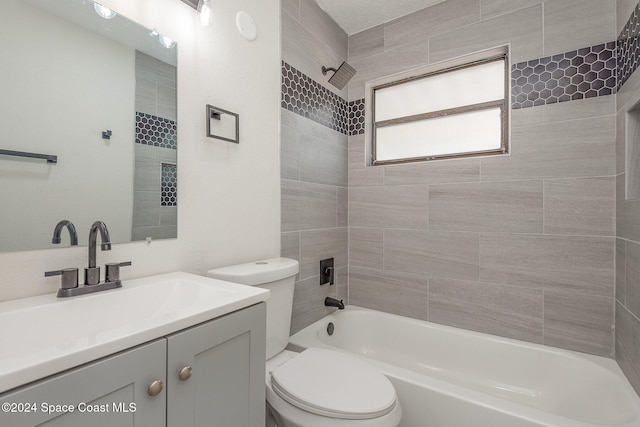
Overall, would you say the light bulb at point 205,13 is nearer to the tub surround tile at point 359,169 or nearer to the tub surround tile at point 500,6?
the tub surround tile at point 359,169

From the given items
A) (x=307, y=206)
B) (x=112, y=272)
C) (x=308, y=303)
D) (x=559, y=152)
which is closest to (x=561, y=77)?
(x=559, y=152)

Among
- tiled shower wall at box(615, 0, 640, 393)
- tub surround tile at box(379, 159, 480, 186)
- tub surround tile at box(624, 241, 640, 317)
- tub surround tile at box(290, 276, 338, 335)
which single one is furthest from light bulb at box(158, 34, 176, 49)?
tub surround tile at box(624, 241, 640, 317)

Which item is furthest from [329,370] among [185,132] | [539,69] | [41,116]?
[539,69]

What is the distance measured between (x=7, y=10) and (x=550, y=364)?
267 centimetres

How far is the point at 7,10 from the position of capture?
858 mm

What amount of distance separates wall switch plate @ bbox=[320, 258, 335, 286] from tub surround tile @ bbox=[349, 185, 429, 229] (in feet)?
1.30

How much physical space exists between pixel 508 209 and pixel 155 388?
1899 mm

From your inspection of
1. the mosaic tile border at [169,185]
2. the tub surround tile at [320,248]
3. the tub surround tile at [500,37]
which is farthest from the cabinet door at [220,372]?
the tub surround tile at [500,37]

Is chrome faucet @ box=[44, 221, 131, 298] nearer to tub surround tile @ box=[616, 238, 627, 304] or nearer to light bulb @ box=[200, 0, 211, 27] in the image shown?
light bulb @ box=[200, 0, 211, 27]

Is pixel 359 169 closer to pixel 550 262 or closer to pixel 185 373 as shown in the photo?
pixel 550 262

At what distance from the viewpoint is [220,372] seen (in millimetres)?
806

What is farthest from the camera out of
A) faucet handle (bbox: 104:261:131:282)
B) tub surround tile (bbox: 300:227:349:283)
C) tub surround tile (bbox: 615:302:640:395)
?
tub surround tile (bbox: 300:227:349:283)

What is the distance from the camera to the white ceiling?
78.2 inches

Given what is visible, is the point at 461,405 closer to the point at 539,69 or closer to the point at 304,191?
the point at 304,191
